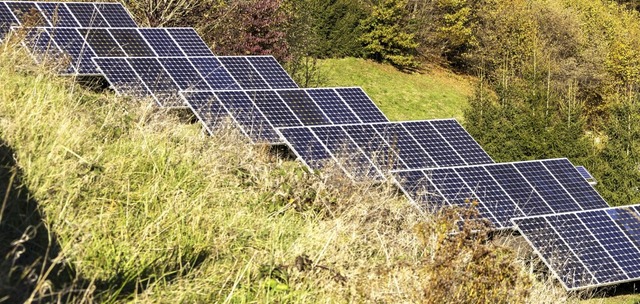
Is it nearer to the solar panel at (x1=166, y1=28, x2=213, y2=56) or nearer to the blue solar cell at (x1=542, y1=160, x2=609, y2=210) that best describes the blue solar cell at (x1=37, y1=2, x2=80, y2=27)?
the solar panel at (x1=166, y1=28, x2=213, y2=56)

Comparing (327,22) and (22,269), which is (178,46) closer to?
(22,269)

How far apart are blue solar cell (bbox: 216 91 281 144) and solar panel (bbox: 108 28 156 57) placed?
154 inches

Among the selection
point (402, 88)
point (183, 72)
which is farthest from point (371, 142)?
point (402, 88)

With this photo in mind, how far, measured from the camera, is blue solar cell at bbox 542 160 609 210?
2072 cm

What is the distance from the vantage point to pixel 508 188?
19172 mm

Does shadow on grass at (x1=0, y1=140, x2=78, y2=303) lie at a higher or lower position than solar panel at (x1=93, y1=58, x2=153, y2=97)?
higher

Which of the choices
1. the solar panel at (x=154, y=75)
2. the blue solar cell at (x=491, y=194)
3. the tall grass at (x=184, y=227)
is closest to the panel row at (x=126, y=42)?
the solar panel at (x=154, y=75)

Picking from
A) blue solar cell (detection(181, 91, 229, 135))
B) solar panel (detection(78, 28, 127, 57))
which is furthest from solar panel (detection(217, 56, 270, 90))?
blue solar cell (detection(181, 91, 229, 135))

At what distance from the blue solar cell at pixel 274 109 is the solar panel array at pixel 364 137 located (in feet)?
0.11

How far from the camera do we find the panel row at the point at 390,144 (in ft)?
54.2

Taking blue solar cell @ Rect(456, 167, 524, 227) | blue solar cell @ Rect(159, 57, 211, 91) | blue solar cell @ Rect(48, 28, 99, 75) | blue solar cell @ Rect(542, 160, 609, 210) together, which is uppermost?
blue solar cell @ Rect(48, 28, 99, 75)

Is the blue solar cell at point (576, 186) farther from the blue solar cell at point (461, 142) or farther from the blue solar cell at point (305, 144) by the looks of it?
the blue solar cell at point (305, 144)

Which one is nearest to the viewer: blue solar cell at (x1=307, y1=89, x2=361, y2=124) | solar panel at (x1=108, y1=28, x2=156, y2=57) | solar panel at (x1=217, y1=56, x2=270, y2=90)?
blue solar cell at (x1=307, y1=89, x2=361, y2=124)

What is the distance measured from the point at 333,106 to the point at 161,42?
196 inches
